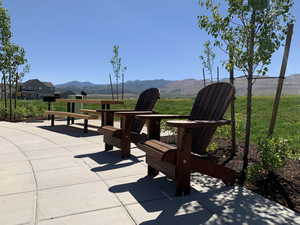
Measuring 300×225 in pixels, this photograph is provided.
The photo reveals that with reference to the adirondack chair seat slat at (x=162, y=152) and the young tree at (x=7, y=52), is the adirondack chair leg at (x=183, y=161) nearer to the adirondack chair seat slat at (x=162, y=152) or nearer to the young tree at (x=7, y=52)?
the adirondack chair seat slat at (x=162, y=152)

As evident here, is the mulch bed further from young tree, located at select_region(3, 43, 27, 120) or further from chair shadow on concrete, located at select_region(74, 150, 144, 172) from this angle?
young tree, located at select_region(3, 43, 27, 120)

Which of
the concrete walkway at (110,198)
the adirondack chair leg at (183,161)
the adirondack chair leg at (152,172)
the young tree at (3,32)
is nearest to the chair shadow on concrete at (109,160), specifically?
the concrete walkway at (110,198)

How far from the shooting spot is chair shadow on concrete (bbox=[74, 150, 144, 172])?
3.39 meters

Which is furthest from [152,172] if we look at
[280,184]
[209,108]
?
[280,184]

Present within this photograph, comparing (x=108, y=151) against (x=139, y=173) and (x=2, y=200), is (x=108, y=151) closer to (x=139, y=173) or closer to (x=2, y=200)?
(x=139, y=173)

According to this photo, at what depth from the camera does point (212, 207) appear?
2248 millimetres

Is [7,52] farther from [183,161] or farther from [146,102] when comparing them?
[183,161]

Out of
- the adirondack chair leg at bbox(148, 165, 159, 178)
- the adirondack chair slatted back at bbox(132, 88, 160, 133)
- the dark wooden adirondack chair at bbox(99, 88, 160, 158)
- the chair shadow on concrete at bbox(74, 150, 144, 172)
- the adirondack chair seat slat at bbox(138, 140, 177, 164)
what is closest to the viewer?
the adirondack chair seat slat at bbox(138, 140, 177, 164)

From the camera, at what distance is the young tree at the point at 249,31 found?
3.11 meters

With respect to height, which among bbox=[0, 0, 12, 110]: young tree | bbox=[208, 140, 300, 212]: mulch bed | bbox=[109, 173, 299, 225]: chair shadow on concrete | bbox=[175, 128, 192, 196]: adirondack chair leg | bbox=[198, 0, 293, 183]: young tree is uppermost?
bbox=[0, 0, 12, 110]: young tree

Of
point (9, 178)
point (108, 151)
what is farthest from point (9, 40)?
point (9, 178)

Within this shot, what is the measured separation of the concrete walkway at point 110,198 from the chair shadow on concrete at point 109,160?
0.04ft

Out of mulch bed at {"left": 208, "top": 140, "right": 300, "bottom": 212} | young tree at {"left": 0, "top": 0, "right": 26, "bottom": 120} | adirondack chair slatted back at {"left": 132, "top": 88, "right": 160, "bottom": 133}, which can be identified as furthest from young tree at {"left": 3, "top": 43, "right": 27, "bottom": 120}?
mulch bed at {"left": 208, "top": 140, "right": 300, "bottom": 212}

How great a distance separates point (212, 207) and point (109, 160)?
1849 millimetres
